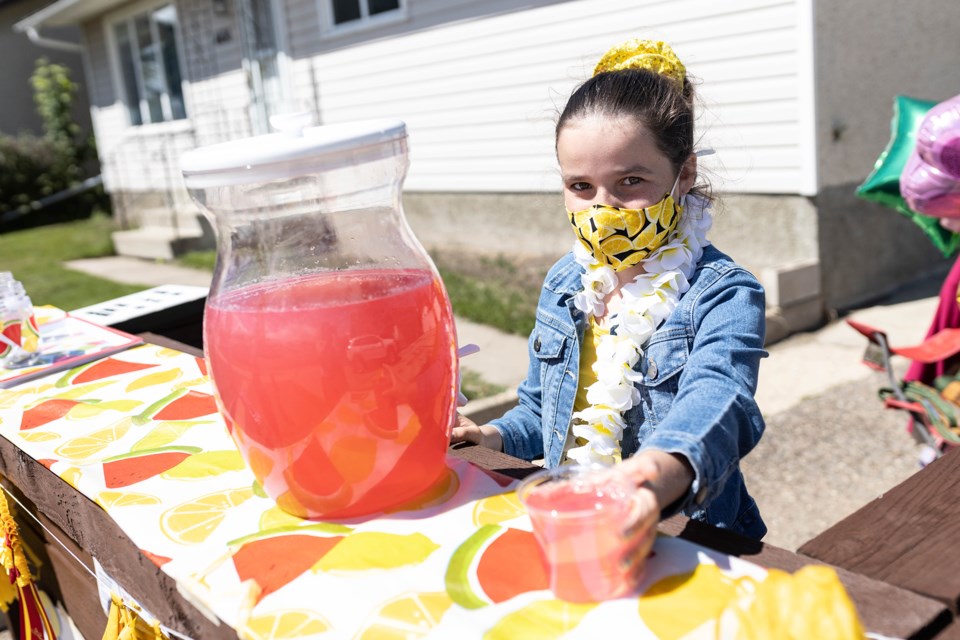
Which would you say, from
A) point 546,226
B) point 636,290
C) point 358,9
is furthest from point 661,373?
point 358,9

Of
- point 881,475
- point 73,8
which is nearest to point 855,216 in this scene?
point 881,475

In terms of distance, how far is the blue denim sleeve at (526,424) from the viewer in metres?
1.90

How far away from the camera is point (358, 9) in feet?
33.2

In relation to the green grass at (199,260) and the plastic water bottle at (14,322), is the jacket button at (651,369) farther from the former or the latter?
the green grass at (199,260)

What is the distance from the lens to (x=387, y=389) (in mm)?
1191

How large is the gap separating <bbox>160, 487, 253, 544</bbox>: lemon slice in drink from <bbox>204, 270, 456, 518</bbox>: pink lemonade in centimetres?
10

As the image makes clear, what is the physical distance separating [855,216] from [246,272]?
20.0ft

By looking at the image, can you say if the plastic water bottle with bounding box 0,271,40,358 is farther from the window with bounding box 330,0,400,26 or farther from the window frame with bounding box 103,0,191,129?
the window frame with bounding box 103,0,191,129

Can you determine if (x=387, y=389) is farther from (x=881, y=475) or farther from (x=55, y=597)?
(x=881, y=475)

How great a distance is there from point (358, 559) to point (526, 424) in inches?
Result: 33.3

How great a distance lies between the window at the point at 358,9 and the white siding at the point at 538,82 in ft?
1.31

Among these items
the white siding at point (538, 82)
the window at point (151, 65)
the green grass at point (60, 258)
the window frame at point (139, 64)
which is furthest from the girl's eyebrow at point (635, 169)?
the window at point (151, 65)

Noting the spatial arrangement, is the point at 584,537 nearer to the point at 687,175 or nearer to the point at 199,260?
the point at 687,175

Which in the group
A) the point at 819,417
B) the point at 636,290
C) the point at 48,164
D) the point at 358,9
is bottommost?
the point at 819,417
